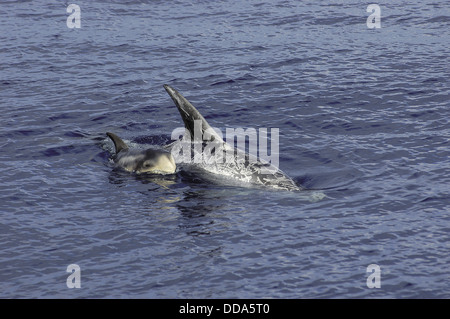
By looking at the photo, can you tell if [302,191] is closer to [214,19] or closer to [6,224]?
[6,224]

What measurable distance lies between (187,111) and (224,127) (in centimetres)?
320

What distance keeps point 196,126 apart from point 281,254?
15.4 feet

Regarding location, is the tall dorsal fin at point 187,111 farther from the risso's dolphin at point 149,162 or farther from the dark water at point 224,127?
the dark water at point 224,127

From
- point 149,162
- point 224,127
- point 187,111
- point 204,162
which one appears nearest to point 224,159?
point 204,162

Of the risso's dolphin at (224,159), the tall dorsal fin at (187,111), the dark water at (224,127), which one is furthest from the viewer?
the tall dorsal fin at (187,111)

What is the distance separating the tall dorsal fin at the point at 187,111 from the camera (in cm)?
1498

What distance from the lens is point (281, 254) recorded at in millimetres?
11500

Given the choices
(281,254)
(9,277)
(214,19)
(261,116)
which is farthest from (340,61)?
(9,277)

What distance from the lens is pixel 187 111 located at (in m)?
15.1

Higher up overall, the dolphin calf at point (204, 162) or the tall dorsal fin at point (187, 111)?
the tall dorsal fin at point (187, 111)

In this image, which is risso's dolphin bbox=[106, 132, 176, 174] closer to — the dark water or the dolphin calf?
the dolphin calf

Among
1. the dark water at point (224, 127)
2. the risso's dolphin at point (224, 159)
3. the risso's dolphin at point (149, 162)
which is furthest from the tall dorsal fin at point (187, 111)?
the dark water at point (224, 127)

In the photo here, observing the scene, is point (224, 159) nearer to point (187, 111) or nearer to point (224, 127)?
point (187, 111)

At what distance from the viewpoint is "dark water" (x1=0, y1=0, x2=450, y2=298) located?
1106cm
